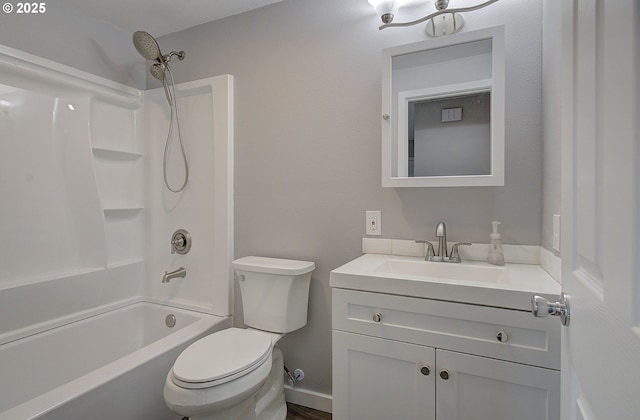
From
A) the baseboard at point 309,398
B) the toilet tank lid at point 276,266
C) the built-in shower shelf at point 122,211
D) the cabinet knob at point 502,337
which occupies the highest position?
the built-in shower shelf at point 122,211

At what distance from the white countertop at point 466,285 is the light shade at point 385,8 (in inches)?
46.3

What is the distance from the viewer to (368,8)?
5.40 ft

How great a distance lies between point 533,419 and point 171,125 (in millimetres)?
2424

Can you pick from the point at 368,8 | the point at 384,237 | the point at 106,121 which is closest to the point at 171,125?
the point at 106,121

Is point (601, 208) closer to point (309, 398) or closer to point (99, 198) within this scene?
point (309, 398)

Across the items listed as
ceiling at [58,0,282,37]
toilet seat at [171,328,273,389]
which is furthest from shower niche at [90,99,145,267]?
toilet seat at [171,328,273,389]

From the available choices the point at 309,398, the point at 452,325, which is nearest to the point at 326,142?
the point at 452,325

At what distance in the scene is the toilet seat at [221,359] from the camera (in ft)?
3.87

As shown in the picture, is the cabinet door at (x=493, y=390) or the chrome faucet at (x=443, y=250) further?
the chrome faucet at (x=443, y=250)

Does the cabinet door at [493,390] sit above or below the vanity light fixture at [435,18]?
below

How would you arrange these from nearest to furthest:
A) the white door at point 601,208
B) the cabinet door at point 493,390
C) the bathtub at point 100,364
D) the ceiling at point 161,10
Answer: the white door at point 601,208 < the cabinet door at point 493,390 < the bathtub at point 100,364 < the ceiling at point 161,10

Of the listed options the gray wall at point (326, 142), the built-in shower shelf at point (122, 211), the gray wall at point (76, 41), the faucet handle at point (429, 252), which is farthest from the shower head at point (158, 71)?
the faucet handle at point (429, 252)

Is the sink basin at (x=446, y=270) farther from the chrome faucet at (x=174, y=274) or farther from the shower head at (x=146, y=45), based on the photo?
the shower head at (x=146, y=45)

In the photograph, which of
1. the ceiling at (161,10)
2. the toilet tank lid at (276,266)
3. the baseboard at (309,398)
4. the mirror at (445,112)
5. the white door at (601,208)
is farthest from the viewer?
the ceiling at (161,10)
